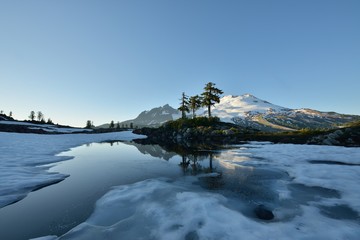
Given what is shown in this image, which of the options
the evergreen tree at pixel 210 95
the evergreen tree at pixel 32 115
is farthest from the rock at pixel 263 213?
the evergreen tree at pixel 32 115

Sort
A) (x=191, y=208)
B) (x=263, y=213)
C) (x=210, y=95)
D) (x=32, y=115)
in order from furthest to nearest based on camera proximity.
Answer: (x=32, y=115)
(x=210, y=95)
(x=191, y=208)
(x=263, y=213)

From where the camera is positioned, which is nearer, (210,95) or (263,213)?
(263,213)

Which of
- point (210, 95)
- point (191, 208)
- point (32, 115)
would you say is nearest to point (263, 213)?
point (191, 208)

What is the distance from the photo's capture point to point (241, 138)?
40.3m

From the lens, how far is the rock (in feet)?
18.8

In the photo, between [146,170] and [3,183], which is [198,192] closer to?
[146,170]

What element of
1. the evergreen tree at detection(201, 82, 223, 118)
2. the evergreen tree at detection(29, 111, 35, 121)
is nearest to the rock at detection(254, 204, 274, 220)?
the evergreen tree at detection(201, 82, 223, 118)

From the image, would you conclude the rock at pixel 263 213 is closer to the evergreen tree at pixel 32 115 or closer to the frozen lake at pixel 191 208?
the frozen lake at pixel 191 208

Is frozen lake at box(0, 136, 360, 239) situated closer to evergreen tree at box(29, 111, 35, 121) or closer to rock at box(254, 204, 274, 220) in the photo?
rock at box(254, 204, 274, 220)

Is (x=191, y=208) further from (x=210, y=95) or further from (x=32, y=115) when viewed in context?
(x=32, y=115)

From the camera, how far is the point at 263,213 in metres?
6.05

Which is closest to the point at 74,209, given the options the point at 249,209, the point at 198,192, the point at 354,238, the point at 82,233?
the point at 82,233

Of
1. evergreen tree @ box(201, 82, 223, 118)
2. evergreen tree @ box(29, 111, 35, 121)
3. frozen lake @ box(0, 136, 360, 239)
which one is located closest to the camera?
frozen lake @ box(0, 136, 360, 239)

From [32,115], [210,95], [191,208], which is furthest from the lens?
[32,115]
